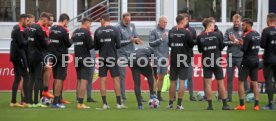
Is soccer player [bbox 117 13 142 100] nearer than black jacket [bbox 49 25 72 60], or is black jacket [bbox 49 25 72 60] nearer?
black jacket [bbox 49 25 72 60]

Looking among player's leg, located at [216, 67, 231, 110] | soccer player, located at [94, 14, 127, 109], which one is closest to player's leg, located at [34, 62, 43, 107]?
soccer player, located at [94, 14, 127, 109]

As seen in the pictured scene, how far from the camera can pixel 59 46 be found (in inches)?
700

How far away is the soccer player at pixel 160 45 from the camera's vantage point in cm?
1916

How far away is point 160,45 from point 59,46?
115 inches

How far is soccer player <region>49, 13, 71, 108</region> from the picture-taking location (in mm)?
17656

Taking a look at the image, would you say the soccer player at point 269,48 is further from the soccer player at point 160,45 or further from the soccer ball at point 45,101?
the soccer ball at point 45,101

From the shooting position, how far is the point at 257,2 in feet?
106

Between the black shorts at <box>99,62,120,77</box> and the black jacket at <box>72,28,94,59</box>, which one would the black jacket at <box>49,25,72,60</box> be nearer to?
the black jacket at <box>72,28,94,59</box>

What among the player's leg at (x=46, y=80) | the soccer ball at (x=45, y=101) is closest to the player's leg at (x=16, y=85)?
the soccer ball at (x=45, y=101)

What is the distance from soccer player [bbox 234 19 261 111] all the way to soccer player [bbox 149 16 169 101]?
2.28 metres

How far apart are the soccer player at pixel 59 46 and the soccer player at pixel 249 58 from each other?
4036mm

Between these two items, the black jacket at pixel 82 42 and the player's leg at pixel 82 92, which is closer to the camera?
the black jacket at pixel 82 42

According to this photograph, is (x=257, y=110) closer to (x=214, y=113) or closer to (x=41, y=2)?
(x=214, y=113)

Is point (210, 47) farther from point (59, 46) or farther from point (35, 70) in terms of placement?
point (35, 70)
